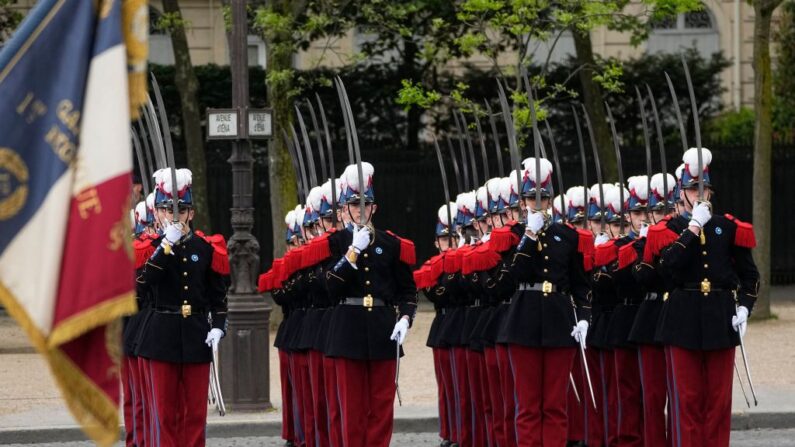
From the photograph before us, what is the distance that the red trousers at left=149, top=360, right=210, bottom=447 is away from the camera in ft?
34.0

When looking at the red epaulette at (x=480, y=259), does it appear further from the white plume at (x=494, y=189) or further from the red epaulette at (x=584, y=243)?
the red epaulette at (x=584, y=243)

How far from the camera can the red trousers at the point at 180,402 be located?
10.4 metres

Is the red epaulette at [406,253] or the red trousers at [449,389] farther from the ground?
the red epaulette at [406,253]

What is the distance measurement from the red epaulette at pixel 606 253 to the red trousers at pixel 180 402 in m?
2.75

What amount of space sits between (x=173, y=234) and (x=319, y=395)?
4.69ft

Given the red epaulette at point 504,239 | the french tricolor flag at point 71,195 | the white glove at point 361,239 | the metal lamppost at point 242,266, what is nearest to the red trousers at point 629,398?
the red epaulette at point 504,239

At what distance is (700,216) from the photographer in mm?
10148

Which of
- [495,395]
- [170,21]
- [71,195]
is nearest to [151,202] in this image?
[495,395]

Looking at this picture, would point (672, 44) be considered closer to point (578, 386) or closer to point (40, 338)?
point (578, 386)

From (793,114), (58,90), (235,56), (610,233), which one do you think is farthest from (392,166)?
(58,90)

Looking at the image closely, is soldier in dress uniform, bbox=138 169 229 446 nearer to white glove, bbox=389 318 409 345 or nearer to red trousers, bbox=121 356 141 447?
red trousers, bbox=121 356 141 447

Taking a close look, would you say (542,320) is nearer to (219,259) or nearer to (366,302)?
(366,302)

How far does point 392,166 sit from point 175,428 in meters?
14.4

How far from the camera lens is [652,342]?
10.9 metres
